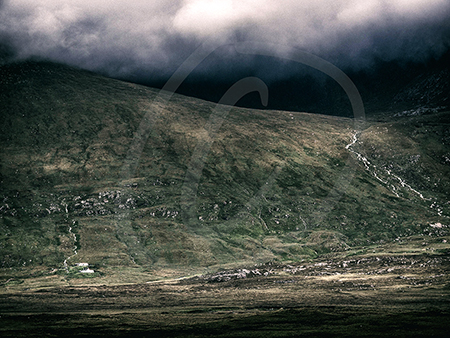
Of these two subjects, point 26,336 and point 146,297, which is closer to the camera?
point 26,336

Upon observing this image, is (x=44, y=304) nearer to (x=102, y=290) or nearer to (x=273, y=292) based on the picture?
(x=102, y=290)

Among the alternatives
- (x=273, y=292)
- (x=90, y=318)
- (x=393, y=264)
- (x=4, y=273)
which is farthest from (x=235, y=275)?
(x=4, y=273)

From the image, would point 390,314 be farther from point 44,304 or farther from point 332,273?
point 44,304

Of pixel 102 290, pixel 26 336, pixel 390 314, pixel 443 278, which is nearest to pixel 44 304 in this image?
pixel 102 290

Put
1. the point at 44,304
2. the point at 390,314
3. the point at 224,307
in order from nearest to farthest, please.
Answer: the point at 390,314, the point at 224,307, the point at 44,304

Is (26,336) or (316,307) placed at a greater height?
(26,336)

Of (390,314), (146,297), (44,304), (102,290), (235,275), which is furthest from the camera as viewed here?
(235,275)
